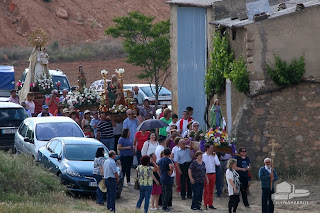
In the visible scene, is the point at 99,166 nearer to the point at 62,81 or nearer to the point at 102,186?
the point at 102,186

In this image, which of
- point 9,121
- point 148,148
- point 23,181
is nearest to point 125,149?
point 148,148

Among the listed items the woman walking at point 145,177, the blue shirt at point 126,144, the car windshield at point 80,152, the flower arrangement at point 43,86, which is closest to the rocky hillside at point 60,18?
the flower arrangement at point 43,86

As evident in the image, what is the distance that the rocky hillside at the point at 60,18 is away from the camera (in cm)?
6091

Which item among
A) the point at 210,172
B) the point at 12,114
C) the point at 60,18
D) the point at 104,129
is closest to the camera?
the point at 210,172

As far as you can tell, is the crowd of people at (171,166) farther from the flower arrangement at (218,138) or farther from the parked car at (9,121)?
the parked car at (9,121)

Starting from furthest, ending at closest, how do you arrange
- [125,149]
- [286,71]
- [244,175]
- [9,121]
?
1. [9,121]
2. [286,71]
3. [125,149]
4. [244,175]

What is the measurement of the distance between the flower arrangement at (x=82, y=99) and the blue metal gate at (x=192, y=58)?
290cm

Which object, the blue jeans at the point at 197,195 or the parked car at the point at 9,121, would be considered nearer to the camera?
the blue jeans at the point at 197,195

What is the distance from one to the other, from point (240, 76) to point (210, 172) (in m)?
3.35

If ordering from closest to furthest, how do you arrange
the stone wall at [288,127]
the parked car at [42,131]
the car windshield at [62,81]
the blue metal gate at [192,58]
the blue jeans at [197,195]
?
the blue jeans at [197,195] < the stone wall at [288,127] < the parked car at [42,131] < the blue metal gate at [192,58] < the car windshield at [62,81]

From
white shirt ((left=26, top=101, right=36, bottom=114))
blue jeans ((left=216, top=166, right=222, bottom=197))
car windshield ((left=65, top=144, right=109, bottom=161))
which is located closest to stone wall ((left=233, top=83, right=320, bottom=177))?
blue jeans ((left=216, top=166, right=222, bottom=197))

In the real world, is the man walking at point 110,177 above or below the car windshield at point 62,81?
below

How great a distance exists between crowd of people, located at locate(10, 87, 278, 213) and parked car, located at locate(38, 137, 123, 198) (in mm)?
341

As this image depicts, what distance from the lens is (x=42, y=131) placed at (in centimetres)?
2111
